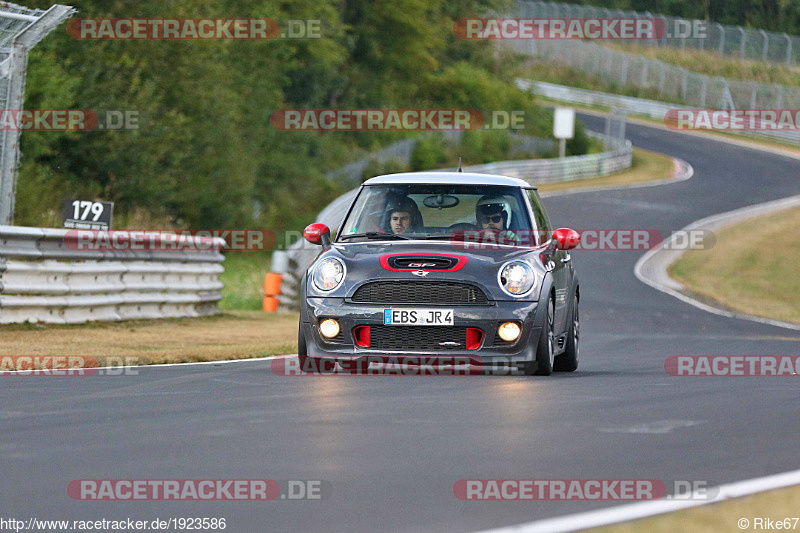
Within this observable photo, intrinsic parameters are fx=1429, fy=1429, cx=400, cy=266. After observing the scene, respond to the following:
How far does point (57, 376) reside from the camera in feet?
34.3

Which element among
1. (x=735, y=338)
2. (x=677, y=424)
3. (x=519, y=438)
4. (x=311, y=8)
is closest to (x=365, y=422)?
(x=519, y=438)

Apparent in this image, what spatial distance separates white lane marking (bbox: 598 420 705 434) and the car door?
3.23 m

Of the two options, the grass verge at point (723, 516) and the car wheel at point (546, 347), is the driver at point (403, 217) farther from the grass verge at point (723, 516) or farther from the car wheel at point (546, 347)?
the grass verge at point (723, 516)

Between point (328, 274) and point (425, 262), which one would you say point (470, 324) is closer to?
point (425, 262)

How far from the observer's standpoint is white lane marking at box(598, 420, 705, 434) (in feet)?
24.8

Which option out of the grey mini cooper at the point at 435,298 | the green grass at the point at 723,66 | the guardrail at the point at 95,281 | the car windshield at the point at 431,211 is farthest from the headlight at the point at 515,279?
the green grass at the point at 723,66

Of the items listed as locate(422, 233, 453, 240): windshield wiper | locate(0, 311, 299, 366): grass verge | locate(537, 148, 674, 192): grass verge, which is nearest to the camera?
locate(422, 233, 453, 240): windshield wiper

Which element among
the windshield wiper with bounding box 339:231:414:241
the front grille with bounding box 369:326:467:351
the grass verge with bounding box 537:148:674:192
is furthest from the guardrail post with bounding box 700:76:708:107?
the front grille with bounding box 369:326:467:351

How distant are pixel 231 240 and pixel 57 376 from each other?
96.7 feet

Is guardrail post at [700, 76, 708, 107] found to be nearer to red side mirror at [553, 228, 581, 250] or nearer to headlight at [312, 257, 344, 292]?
red side mirror at [553, 228, 581, 250]

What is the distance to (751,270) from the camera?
1164 inches

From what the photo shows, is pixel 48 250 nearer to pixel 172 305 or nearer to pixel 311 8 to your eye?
pixel 172 305

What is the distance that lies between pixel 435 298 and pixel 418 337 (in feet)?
1.03

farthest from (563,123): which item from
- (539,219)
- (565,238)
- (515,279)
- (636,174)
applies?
(515,279)
